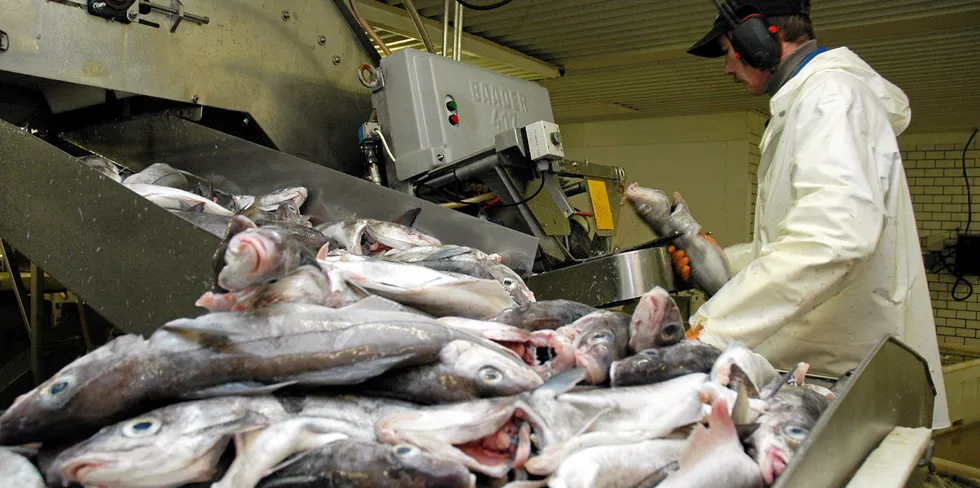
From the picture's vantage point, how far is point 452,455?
945 mm

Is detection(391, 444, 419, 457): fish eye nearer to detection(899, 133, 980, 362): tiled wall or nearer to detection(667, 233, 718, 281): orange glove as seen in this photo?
detection(667, 233, 718, 281): orange glove

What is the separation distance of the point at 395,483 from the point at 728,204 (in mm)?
9554

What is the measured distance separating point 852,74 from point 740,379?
171cm

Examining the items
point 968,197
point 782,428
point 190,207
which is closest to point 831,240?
point 782,428

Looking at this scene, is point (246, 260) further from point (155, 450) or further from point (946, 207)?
point (946, 207)

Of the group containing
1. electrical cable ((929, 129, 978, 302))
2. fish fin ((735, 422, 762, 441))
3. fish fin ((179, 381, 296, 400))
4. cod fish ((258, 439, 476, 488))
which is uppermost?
fish fin ((179, 381, 296, 400))

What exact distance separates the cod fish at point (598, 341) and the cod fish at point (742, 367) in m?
0.19

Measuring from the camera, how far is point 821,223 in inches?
79.8

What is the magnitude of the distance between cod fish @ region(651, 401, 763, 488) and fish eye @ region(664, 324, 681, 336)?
352 millimetres

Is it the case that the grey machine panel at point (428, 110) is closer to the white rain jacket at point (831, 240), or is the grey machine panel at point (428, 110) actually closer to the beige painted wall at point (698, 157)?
the white rain jacket at point (831, 240)

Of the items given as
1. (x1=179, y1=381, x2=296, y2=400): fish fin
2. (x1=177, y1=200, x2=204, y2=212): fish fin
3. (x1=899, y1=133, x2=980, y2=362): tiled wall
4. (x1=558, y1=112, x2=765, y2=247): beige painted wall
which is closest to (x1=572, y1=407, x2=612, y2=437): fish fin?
(x1=179, y1=381, x2=296, y2=400): fish fin

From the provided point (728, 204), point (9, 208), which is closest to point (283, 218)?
point (9, 208)

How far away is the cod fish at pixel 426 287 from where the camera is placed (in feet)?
4.79

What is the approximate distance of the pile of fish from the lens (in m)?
0.92
